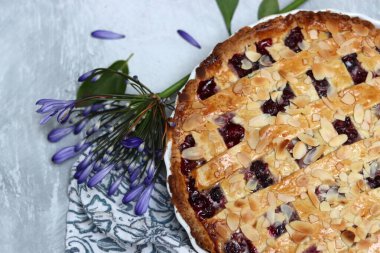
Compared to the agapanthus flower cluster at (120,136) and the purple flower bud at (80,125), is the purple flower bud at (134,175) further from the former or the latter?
the purple flower bud at (80,125)

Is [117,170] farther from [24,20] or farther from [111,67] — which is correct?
[24,20]

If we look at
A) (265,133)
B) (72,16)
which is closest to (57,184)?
(72,16)

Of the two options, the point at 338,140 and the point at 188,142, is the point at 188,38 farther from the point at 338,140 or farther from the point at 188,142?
A: the point at 338,140

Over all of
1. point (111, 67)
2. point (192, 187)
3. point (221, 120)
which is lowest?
point (192, 187)

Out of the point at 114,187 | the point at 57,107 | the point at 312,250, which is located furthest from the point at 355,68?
the point at 57,107

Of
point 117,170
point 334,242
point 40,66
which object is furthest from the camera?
point 40,66

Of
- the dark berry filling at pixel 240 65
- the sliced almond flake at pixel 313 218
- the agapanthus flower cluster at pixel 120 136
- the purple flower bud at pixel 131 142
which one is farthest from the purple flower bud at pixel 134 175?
the sliced almond flake at pixel 313 218

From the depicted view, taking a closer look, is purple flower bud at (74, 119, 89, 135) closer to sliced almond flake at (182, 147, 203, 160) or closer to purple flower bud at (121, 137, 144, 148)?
purple flower bud at (121, 137, 144, 148)
